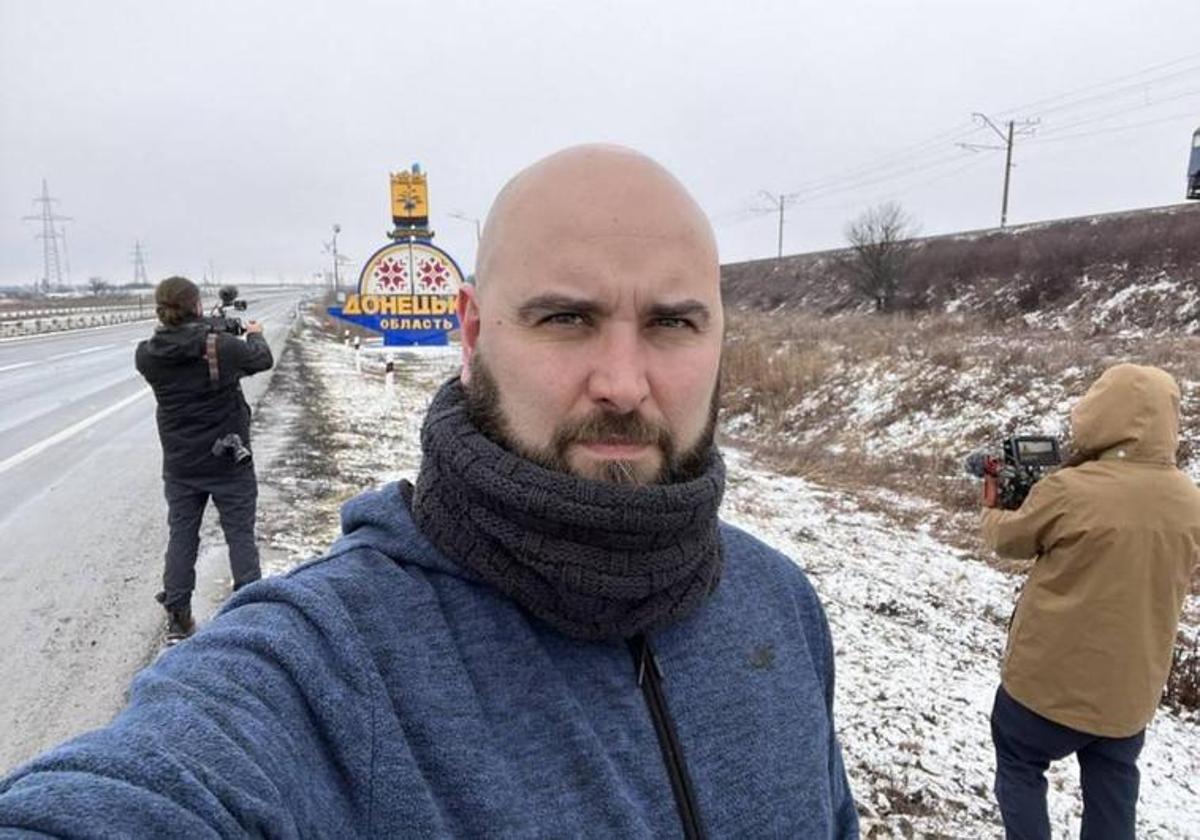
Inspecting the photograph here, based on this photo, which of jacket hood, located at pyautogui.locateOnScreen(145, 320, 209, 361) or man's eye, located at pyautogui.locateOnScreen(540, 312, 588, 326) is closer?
man's eye, located at pyautogui.locateOnScreen(540, 312, 588, 326)

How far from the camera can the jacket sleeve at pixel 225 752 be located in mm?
744

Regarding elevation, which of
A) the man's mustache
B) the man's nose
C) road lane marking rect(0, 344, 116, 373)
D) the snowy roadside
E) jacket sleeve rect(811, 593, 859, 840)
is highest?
the man's nose

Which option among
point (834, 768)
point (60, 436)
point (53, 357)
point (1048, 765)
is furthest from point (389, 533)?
point (53, 357)

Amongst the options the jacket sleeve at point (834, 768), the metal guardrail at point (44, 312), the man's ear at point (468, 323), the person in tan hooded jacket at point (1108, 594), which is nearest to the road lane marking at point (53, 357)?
the man's ear at point (468, 323)

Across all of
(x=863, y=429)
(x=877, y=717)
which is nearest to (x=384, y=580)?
(x=877, y=717)

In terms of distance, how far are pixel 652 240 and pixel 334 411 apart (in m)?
11.9

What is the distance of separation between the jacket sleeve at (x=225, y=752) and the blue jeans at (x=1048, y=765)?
9.51 ft

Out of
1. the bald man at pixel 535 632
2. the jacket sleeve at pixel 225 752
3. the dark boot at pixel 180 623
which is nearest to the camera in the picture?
the jacket sleeve at pixel 225 752

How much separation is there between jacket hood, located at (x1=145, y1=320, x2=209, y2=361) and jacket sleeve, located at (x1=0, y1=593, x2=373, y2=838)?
3.83 m

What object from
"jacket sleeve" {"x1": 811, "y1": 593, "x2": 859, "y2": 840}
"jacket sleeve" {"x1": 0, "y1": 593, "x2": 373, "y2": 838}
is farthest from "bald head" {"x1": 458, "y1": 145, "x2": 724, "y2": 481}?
"jacket sleeve" {"x1": 811, "y1": 593, "x2": 859, "y2": 840}

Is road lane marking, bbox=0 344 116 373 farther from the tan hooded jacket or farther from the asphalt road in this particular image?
the tan hooded jacket

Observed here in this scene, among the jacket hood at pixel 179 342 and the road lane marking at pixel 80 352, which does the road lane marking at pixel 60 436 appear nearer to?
the jacket hood at pixel 179 342

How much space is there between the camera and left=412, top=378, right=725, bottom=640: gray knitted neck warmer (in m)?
1.11

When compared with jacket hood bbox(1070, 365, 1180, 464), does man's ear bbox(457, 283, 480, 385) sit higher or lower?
higher
